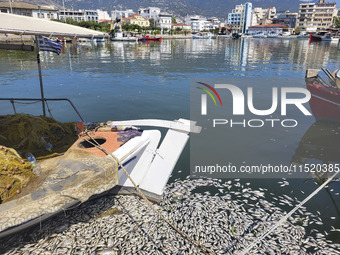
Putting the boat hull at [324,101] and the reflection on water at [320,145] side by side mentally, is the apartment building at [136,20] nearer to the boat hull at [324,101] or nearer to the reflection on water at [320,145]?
the boat hull at [324,101]

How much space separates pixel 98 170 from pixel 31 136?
346 cm

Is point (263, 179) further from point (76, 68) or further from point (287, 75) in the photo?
point (76, 68)

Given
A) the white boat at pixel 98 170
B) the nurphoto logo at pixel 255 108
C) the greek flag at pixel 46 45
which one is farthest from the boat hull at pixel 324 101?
the greek flag at pixel 46 45

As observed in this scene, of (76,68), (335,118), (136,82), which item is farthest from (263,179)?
(76,68)

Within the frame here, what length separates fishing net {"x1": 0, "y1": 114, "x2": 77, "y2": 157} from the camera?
26.6 ft

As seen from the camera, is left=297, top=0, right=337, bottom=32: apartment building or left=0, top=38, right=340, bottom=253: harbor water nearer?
left=0, top=38, right=340, bottom=253: harbor water

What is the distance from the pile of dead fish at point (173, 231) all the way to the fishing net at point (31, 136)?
2515 mm

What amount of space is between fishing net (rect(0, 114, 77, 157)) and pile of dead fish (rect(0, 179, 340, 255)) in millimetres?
2515

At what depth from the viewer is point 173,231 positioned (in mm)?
6754

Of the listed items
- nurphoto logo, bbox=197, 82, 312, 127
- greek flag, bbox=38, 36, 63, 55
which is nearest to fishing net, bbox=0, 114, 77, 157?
greek flag, bbox=38, 36, 63, 55

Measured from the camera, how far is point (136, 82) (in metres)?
28.0

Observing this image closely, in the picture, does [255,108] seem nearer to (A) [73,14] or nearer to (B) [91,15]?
(A) [73,14]

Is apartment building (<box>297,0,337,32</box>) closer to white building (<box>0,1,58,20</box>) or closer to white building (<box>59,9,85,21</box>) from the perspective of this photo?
white building (<box>59,9,85,21</box>)

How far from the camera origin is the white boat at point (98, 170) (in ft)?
18.0
